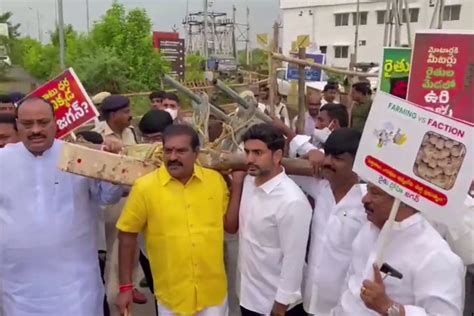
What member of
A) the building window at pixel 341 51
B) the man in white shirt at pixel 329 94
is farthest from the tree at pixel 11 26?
the man in white shirt at pixel 329 94

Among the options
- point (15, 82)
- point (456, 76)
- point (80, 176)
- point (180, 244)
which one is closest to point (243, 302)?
point (180, 244)

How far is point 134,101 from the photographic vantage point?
15789mm

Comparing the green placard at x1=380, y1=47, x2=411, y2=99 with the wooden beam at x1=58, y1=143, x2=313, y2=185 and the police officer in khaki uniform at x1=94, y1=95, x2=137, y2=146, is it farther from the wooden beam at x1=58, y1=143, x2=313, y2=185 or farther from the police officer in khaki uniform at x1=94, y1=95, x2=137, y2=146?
the police officer in khaki uniform at x1=94, y1=95, x2=137, y2=146

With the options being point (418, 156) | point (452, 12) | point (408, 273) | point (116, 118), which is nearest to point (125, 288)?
point (408, 273)

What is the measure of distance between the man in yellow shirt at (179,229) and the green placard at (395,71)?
129 centimetres

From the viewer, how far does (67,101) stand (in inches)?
151

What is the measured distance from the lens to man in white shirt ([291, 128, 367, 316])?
112 inches

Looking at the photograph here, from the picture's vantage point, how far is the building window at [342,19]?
1809 inches

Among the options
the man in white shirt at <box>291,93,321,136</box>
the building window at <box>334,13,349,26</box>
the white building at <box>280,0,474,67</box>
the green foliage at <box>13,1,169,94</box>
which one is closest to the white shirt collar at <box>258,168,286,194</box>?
the man in white shirt at <box>291,93,321,136</box>

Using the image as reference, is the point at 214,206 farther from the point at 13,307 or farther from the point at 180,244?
the point at 13,307

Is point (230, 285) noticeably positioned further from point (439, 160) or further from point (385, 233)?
point (439, 160)

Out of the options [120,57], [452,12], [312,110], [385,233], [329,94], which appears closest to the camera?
[385,233]

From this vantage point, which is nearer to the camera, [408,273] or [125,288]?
[408,273]

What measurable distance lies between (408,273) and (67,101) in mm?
2533
